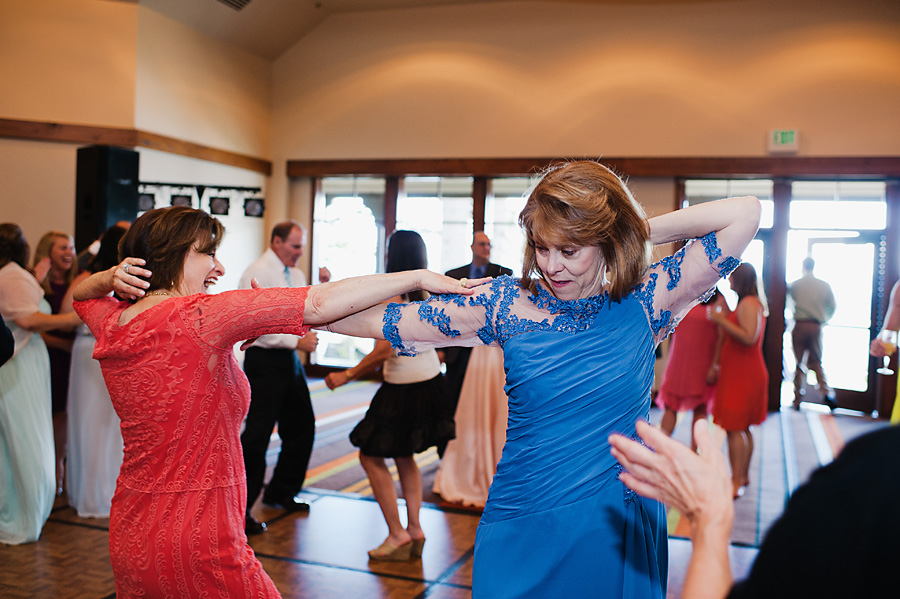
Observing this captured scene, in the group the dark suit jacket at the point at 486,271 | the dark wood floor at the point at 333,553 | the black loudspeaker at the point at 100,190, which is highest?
the black loudspeaker at the point at 100,190

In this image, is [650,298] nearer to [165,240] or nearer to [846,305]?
[165,240]

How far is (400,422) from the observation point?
372 centimetres

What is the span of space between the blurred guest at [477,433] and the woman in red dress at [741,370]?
4.74 ft

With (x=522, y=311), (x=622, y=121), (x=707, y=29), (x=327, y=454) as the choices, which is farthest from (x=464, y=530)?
(x=707, y=29)

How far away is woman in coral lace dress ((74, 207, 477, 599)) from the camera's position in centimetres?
165

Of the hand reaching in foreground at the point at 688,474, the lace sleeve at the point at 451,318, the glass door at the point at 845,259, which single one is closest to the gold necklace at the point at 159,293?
the lace sleeve at the point at 451,318

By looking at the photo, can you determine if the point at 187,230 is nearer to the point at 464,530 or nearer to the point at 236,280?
the point at 464,530

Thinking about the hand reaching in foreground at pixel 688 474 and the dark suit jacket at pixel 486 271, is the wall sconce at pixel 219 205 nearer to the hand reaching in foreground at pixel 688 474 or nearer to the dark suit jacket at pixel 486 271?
the dark suit jacket at pixel 486 271

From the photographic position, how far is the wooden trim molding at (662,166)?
8.02 metres

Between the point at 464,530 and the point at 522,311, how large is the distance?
2.72m

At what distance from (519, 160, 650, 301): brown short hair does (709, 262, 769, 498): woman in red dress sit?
338 cm

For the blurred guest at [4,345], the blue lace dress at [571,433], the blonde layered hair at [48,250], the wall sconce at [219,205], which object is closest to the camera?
the blue lace dress at [571,433]

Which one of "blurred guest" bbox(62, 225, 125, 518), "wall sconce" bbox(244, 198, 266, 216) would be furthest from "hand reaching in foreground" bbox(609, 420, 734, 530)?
"wall sconce" bbox(244, 198, 266, 216)

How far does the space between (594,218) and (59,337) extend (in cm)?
426
